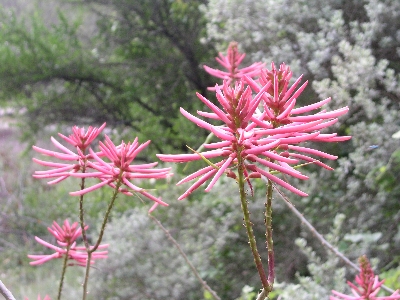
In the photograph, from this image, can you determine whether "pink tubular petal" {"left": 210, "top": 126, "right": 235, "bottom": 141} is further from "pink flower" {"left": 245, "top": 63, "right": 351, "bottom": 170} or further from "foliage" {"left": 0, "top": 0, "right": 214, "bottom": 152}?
"foliage" {"left": 0, "top": 0, "right": 214, "bottom": 152}

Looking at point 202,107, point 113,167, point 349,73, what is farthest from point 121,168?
point 202,107

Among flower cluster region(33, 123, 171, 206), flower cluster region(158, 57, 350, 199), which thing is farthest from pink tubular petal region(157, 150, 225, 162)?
flower cluster region(33, 123, 171, 206)

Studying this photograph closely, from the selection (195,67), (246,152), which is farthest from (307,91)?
(246,152)

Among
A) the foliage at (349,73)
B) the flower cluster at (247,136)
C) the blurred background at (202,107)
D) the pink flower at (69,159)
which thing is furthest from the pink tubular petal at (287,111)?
the foliage at (349,73)

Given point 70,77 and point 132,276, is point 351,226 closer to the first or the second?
point 132,276

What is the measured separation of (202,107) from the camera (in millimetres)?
3652

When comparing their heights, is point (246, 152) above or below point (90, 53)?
below

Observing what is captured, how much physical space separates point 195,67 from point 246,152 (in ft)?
12.8

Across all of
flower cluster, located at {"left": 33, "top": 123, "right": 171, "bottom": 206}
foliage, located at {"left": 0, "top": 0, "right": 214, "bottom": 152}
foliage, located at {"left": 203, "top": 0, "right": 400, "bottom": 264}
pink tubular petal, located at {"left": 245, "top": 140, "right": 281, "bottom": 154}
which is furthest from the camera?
foliage, located at {"left": 0, "top": 0, "right": 214, "bottom": 152}

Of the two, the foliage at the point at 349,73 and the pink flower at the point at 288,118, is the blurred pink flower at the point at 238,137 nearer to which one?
the pink flower at the point at 288,118

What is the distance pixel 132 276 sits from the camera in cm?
220

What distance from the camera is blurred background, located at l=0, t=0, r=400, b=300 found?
186 cm

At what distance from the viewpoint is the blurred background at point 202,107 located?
1.86m

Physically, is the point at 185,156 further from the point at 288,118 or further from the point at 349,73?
the point at 349,73
